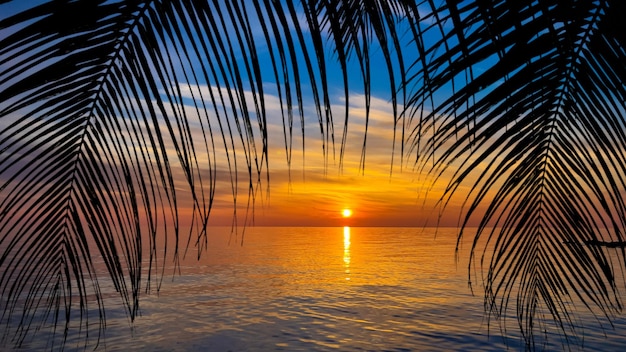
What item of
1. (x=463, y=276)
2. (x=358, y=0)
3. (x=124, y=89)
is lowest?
(x=463, y=276)

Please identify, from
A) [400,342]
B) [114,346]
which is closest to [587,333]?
[400,342]

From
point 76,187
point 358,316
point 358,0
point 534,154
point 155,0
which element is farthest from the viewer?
point 358,316

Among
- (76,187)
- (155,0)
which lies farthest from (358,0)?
(76,187)

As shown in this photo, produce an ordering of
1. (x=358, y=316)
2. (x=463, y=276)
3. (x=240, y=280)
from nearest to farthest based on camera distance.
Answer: (x=358, y=316) → (x=240, y=280) → (x=463, y=276)

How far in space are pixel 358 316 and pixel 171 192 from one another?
19.7m

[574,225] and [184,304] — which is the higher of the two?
[574,225]

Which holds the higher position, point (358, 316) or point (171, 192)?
point (171, 192)

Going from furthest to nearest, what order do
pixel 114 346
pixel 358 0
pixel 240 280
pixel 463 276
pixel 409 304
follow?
pixel 463 276
pixel 240 280
pixel 409 304
pixel 114 346
pixel 358 0

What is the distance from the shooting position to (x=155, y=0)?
Result: 604 mm

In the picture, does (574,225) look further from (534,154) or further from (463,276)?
(463,276)

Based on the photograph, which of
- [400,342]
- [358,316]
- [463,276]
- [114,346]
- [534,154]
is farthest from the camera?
[463,276]

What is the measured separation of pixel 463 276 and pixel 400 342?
2031cm

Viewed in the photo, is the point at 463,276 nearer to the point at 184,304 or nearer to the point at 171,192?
the point at 184,304

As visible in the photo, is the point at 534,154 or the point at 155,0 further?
the point at 534,154
